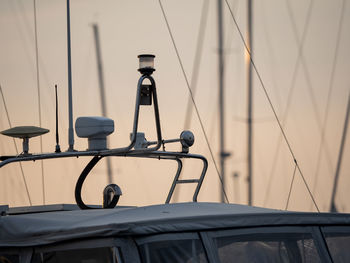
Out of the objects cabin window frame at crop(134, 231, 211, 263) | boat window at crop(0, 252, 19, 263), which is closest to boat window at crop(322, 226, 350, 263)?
cabin window frame at crop(134, 231, 211, 263)

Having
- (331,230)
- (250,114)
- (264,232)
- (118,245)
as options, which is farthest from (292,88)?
(118,245)

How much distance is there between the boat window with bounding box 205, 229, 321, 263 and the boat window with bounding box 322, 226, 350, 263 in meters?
0.12

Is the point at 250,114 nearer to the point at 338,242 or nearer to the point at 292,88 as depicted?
the point at 292,88

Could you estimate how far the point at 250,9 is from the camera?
1650 centimetres

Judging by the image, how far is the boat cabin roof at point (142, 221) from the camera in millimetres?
5812

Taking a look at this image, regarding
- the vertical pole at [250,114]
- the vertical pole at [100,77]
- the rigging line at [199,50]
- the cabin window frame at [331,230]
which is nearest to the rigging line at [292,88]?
the vertical pole at [250,114]

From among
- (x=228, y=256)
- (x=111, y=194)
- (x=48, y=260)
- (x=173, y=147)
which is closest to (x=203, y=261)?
(x=228, y=256)

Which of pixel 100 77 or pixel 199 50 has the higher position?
pixel 199 50

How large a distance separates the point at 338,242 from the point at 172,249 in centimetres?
125

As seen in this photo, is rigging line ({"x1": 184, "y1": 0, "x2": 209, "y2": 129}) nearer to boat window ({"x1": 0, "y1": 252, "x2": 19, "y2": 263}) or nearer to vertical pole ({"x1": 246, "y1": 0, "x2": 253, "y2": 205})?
vertical pole ({"x1": 246, "y1": 0, "x2": 253, "y2": 205})

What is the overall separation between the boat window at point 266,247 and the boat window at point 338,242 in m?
0.12

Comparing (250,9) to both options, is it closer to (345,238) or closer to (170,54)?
(170,54)

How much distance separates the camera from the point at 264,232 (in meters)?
6.18

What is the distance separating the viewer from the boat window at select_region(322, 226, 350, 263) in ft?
20.7
